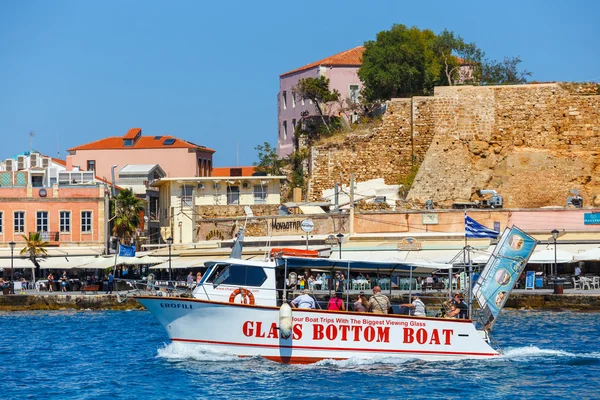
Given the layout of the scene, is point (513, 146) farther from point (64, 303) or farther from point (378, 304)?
point (378, 304)

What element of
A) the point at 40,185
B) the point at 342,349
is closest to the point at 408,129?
the point at 40,185

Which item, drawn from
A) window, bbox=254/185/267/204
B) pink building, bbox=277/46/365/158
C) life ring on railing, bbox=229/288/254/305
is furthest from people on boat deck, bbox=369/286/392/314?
pink building, bbox=277/46/365/158

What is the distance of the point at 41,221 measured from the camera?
1997 inches

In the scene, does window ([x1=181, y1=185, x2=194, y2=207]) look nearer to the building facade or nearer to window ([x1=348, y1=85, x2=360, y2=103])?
the building facade

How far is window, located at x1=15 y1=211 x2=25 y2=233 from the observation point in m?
50.5

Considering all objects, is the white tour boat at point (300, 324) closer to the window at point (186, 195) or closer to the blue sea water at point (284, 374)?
the blue sea water at point (284, 374)

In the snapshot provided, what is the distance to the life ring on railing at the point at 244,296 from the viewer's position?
24469mm

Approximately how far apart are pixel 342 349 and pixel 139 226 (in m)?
34.7

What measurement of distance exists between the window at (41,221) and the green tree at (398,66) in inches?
627

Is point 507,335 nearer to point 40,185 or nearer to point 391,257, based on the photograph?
point 391,257

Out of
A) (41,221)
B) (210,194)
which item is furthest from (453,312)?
(210,194)

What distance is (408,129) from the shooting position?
5238 centimetres

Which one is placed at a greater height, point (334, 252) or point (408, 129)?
point (408, 129)

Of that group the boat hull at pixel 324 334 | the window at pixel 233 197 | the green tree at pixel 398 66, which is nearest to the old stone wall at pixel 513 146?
the green tree at pixel 398 66
